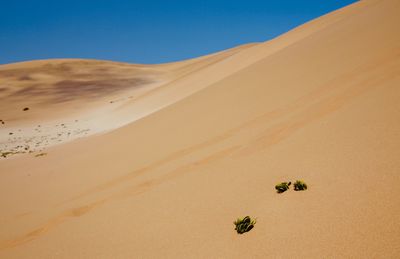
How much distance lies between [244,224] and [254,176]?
0.88 metres

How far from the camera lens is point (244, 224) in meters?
2.43

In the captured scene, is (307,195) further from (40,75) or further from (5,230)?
(40,75)

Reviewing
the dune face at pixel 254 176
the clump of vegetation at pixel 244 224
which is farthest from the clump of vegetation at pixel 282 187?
the clump of vegetation at pixel 244 224

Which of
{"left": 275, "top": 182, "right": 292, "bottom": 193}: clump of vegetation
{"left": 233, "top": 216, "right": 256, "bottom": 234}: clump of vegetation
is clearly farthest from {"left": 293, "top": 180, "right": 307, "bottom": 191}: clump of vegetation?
{"left": 233, "top": 216, "right": 256, "bottom": 234}: clump of vegetation

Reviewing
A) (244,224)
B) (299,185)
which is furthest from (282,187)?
(244,224)

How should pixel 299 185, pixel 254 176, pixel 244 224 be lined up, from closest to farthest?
pixel 244 224 < pixel 299 185 < pixel 254 176

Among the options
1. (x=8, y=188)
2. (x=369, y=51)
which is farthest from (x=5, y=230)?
(x=369, y=51)

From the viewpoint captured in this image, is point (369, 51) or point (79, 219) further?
point (369, 51)

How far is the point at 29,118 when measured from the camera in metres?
25.2

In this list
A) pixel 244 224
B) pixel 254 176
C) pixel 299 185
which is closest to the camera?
pixel 244 224

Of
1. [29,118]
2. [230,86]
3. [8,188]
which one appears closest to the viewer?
[8,188]

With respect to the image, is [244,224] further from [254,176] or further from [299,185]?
[254,176]

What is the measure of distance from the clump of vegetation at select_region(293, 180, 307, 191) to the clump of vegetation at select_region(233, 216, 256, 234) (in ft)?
1.60

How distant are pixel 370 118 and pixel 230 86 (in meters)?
5.57
